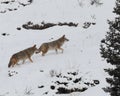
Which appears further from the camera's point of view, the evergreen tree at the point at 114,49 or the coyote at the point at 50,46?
the coyote at the point at 50,46

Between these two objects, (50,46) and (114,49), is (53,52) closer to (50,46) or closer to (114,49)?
(50,46)

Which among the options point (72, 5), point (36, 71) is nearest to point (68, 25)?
point (72, 5)

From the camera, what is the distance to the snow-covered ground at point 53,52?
11.0 m

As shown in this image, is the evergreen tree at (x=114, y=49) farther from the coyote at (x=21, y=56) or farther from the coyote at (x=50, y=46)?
the coyote at (x=50, y=46)

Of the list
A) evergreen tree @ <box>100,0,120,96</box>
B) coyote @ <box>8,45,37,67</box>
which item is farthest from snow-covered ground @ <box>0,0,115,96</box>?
evergreen tree @ <box>100,0,120,96</box>

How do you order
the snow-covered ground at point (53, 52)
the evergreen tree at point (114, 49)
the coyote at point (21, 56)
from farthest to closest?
1. the coyote at point (21, 56)
2. the snow-covered ground at point (53, 52)
3. the evergreen tree at point (114, 49)

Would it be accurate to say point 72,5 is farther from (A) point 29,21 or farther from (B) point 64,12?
(A) point 29,21

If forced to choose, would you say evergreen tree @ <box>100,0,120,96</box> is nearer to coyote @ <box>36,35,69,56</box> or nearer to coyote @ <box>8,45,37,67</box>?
coyote @ <box>8,45,37,67</box>

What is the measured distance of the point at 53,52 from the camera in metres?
A: 14.1

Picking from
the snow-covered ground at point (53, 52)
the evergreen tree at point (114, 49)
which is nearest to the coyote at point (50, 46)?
the snow-covered ground at point (53, 52)

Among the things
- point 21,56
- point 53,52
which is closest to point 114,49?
point 21,56

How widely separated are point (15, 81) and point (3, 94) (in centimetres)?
87

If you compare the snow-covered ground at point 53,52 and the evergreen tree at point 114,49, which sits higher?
the evergreen tree at point 114,49

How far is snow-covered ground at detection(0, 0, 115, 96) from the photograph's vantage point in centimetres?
1096
